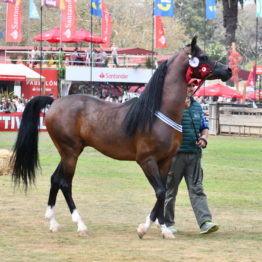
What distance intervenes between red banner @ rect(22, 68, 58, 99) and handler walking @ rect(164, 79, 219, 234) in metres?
35.9

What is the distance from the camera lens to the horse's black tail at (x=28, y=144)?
37.6ft

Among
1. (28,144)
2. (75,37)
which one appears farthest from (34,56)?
(28,144)

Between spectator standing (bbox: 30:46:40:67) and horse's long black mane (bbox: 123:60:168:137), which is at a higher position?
horse's long black mane (bbox: 123:60:168:137)

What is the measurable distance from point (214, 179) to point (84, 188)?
11.7ft

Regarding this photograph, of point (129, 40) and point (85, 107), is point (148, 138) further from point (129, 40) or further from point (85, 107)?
point (129, 40)

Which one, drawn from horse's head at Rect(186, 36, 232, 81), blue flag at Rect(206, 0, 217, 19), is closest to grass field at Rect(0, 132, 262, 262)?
horse's head at Rect(186, 36, 232, 81)

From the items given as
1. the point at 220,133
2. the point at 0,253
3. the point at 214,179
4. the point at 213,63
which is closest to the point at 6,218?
the point at 0,253

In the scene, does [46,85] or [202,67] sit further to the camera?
[46,85]

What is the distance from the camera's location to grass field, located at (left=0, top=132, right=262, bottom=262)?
364 inches

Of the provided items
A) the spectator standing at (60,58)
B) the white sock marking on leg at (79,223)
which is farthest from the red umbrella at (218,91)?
the white sock marking on leg at (79,223)

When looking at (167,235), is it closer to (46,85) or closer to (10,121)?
(10,121)

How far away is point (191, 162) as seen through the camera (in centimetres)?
1117

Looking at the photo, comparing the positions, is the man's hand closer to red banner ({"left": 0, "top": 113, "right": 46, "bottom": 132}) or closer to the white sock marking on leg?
the white sock marking on leg

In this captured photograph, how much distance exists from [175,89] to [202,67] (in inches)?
17.5
